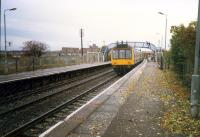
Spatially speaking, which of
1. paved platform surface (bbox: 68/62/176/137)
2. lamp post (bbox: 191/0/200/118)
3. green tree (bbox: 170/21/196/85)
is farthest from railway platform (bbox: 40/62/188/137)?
green tree (bbox: 170/21/196/85)

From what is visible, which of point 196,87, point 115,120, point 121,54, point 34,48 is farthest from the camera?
point 34,48

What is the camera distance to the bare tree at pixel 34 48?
67.9m

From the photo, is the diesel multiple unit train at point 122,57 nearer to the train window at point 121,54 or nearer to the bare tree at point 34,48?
the train window at point 121,54

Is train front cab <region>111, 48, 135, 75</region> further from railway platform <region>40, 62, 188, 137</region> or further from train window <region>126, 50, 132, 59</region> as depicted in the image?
railway platform <region>40, 62, 188, 137</region>

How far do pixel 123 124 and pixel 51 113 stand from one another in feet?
13.2

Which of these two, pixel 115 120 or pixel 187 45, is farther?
pixel 187 45

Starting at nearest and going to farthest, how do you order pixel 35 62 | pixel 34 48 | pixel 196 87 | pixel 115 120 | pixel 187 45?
pixel 115 120 < pixel 196 87 < pixel 187 45 < pixel 35 62 < pixel 34 48

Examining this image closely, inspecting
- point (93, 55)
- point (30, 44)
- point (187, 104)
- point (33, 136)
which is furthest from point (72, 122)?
point (93, 55)

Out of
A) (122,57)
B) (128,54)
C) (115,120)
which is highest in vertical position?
(128,54)

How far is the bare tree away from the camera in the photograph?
67925mm

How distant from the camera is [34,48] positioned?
69.6 metres

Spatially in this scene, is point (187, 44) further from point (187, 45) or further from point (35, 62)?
point (35, 62)

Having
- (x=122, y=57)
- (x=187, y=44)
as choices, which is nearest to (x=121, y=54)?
(x=122, y=57)

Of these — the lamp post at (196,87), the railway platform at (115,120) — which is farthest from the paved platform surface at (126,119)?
the lamp post at (196,87)
